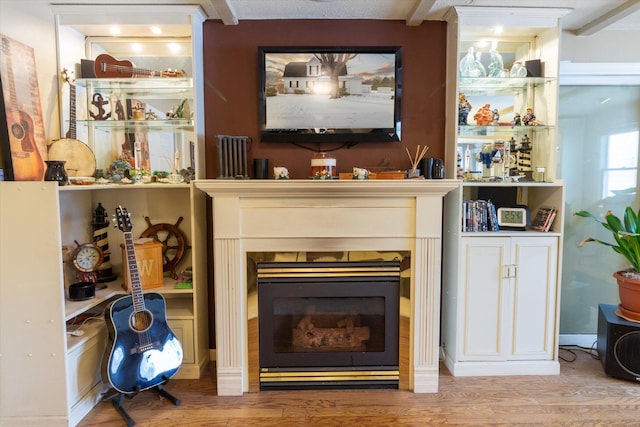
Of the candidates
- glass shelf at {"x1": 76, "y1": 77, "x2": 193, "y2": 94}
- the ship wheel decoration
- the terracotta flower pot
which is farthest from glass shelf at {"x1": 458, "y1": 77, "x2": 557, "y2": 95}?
the ship wheel decoration

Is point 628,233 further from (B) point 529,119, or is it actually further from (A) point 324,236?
(A) point 324,236

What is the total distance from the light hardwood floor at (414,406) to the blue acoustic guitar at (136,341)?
213mm

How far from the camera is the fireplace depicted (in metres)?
2.28

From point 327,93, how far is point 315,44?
355 millimetres

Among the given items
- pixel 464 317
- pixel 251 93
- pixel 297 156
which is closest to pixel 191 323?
pixel 297 156

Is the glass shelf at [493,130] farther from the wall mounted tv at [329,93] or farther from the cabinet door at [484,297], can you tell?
the cabinet door at [484,297]

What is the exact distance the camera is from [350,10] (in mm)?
2387

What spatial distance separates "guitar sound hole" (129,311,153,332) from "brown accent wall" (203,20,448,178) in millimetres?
994

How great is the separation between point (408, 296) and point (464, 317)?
18.3 inches

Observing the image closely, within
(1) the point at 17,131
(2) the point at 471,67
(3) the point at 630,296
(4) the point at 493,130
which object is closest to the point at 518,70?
(2) the point at 471,67

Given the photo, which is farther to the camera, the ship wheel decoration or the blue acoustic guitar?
the ship wheel decoration

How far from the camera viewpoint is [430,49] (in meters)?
2.54

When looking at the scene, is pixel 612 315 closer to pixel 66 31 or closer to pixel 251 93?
pixel 251 93

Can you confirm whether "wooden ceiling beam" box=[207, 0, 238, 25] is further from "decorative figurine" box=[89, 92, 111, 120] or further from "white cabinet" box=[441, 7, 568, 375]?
"white cabinet" box=[441, 7, 568, 375]
